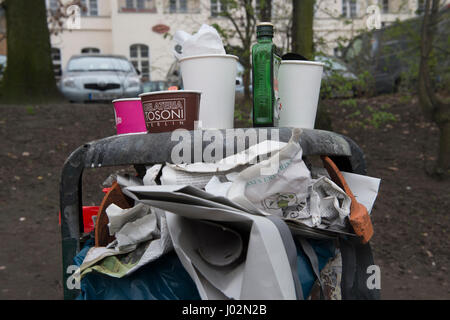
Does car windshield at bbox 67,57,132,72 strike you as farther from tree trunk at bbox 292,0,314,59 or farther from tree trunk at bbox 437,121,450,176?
tree trunk at bbox 437,121,450,176

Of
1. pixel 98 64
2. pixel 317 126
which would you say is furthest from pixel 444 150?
pixel 98 64

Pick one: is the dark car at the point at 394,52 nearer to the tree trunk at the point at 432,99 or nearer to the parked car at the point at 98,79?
the tree trunk at the point at 432,99

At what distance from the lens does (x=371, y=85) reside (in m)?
Answer: 8.45

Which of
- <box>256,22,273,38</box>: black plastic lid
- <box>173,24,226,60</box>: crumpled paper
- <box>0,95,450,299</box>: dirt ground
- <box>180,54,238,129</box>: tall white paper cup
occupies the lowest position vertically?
<box>0,95,450,299</box>: dirt ground

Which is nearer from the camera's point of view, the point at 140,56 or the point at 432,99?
the point at 432,99

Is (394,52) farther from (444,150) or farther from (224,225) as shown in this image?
(224,225)

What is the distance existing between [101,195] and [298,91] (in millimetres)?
3479

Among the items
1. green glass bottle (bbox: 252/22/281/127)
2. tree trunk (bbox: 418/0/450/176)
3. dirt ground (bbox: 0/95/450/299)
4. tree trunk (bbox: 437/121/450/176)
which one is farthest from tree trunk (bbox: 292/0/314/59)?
green glass bottle (bbox: 252/22/281/127)

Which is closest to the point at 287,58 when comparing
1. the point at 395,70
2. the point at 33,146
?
the point at 33,146

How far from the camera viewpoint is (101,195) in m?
4.83

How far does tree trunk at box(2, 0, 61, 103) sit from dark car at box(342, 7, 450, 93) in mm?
4298

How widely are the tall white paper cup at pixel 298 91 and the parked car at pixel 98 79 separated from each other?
23.1 feet

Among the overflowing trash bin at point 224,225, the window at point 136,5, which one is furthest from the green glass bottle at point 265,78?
the window at point 136,5

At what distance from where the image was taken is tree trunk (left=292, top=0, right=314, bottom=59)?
17.7 feet
